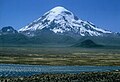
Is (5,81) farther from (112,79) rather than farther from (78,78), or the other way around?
(112,79)

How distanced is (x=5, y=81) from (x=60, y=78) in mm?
13656

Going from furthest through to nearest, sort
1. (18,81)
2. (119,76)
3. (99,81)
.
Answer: (119,76) → (99,81) → (18,81)

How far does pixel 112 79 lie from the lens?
81.4 metres

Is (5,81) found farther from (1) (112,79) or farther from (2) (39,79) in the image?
(1) (112,79)

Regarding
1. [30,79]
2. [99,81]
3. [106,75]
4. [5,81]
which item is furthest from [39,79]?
[106,75]

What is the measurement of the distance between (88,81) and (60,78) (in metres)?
6.94

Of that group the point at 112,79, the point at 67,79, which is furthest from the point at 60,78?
the point at 112,79

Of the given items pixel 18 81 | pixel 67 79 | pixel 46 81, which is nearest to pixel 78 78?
pixel 67 79

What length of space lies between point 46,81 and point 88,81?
9.21m

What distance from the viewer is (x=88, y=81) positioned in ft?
253

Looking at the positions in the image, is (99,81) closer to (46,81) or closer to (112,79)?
(112,79)

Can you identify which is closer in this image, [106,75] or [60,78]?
[60,78]

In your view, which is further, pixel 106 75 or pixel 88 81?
pixel 106 75

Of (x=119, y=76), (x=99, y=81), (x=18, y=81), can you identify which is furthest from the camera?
(x=119, y=76)
